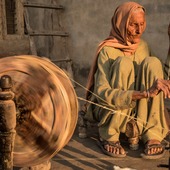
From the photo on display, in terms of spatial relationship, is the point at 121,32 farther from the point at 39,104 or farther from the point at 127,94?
the point at 39,104

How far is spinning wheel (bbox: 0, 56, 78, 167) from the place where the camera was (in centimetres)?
209

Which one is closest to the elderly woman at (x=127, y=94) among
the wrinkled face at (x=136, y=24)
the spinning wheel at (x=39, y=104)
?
the wrinkled face at (x=136, y=24)

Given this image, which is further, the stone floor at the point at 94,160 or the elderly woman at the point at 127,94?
the elderly woman at the point at 127,94

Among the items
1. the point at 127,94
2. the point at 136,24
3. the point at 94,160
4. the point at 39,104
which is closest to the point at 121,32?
the point at 136,24

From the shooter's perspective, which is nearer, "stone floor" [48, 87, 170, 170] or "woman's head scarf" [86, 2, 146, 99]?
"stone floor" [48, 87, 170, 170]

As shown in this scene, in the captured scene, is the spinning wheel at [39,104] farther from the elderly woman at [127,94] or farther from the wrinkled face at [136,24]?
the wrinkled face at [136,24]

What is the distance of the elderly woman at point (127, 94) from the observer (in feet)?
9.69

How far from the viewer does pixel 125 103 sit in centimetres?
291

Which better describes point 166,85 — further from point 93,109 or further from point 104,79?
point 93,109

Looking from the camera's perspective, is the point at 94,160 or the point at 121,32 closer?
the point at 94,160

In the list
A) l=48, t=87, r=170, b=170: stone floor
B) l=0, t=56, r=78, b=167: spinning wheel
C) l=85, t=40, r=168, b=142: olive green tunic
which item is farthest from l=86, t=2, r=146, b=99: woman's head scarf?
l=0, t=56, r=78, b=167: spinning wheel

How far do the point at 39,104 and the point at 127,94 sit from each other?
103 cm

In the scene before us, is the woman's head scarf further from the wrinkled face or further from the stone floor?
the stone floor

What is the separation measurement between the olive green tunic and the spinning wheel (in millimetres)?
894
